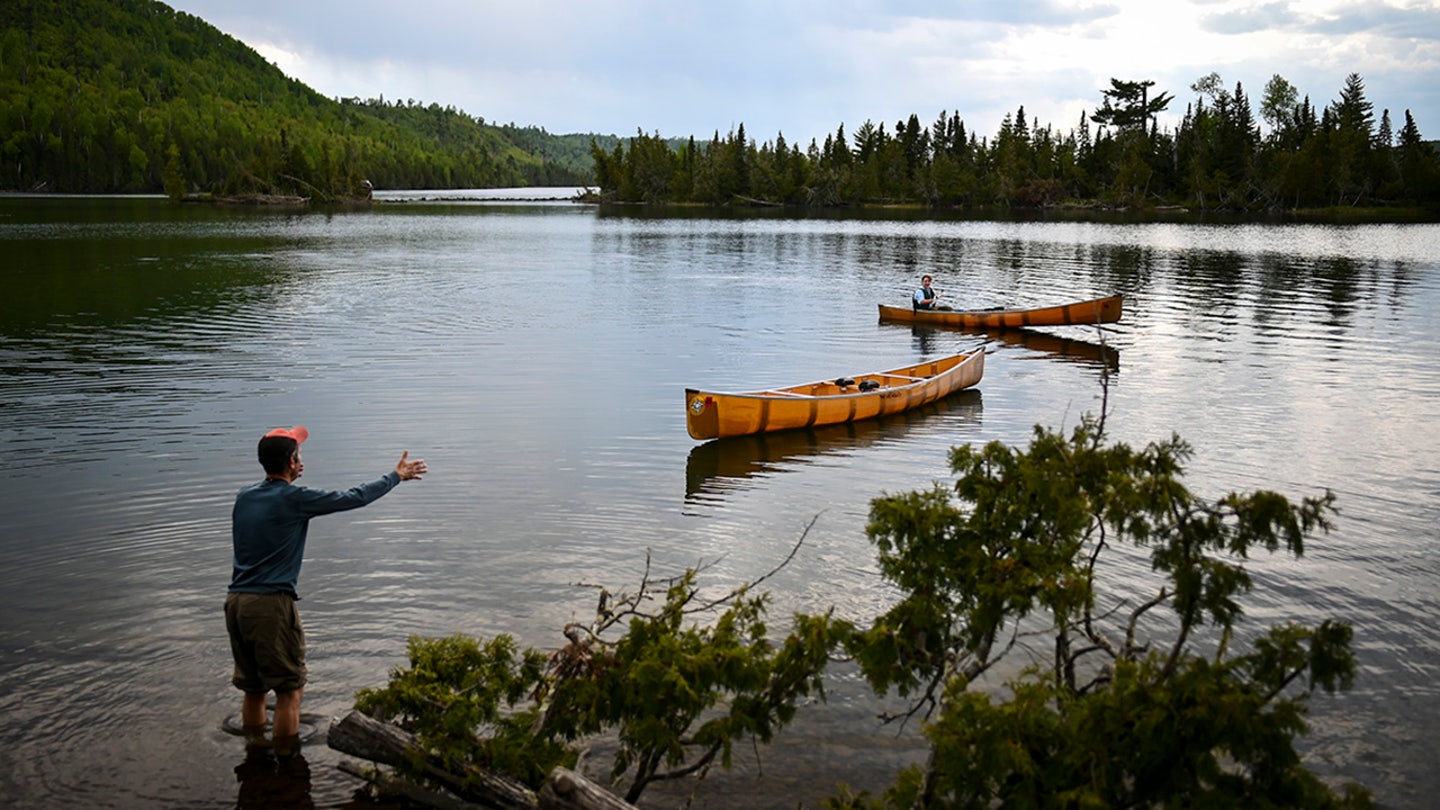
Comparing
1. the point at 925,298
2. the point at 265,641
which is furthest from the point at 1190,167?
the point at 265,641

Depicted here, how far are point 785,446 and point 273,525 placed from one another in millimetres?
13457

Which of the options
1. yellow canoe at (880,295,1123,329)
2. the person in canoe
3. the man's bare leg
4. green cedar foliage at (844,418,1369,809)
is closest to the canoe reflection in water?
the man's bare leg

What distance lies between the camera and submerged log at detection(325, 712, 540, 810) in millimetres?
7104

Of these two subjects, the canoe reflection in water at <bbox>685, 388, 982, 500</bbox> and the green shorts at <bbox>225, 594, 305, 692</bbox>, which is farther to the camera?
the canoe reflection in water at <bbox>685, 388, 982, 500</bbox>

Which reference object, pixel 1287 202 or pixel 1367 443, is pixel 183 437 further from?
pixel 1287 202

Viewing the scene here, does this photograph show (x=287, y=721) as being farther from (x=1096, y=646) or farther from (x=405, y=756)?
(x=1096, y=646)

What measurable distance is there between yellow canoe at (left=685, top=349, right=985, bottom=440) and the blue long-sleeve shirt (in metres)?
12.1

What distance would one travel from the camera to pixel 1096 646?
6.88 m

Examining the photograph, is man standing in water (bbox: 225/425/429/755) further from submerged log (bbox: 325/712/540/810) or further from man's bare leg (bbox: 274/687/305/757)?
submerged log (bbox: 325/712/540/810)

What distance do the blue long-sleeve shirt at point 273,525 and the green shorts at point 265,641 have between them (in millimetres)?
109

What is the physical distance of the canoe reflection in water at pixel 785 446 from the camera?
60.2 ft

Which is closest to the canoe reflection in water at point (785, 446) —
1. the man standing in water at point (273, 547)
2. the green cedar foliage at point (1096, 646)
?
the man standing in water at point (273, 547)

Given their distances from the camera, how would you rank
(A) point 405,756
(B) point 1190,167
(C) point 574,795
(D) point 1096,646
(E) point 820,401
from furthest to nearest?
(B) point 1190,167
(E) point 820,401
(A) point 405,756
(D) point 1096,646
(C) point 574,795

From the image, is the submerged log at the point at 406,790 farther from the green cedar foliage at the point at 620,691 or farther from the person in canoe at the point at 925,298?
the person in canoe at the point at 925,298
